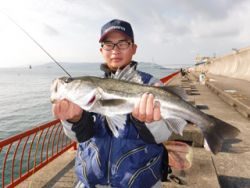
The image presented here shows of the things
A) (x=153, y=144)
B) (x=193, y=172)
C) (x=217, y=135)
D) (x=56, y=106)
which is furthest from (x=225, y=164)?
(x=56, y=106)

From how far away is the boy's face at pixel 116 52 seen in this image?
394 centimetres

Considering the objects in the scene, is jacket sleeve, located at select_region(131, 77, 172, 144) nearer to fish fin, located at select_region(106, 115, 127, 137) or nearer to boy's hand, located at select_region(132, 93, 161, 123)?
boy's hand, located at select_region(132, 93, 161, 123)

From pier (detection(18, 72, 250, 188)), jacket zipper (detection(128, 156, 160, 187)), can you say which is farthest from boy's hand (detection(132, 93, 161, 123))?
pier (detection(18, 72, 250, 188))

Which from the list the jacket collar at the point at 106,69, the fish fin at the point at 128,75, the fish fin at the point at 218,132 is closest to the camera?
the fish fin at the point at 128,75

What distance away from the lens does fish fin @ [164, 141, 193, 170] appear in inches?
190

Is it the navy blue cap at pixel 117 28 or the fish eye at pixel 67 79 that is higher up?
the navy blue cap at pixel 117 28

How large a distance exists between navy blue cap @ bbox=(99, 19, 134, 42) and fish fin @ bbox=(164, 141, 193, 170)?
2.22m

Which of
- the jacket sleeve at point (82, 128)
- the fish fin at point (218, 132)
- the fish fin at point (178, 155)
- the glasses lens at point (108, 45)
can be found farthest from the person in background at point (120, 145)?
the fish fin at point (178, 155)

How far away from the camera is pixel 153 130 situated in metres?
3.34

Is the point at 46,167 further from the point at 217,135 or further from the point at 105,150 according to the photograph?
the point at 217,135

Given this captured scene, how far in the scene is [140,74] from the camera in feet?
12.2

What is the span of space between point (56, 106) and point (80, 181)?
1.10 m

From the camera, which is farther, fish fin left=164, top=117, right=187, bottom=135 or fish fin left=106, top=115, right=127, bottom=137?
fish fin left=164, top=117, right=187, bottom=135

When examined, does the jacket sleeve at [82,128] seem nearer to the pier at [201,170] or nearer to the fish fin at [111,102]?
the fish fin at [111,102]
